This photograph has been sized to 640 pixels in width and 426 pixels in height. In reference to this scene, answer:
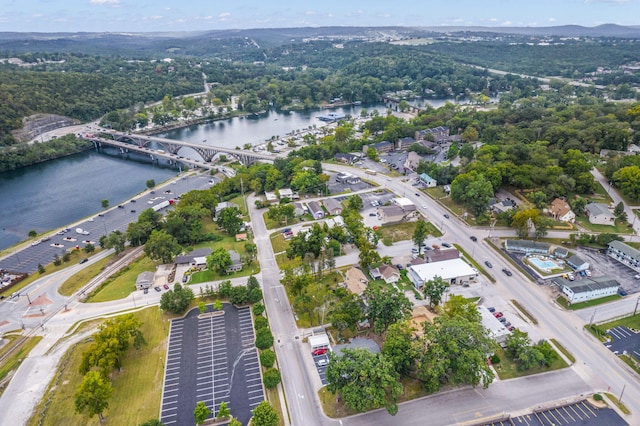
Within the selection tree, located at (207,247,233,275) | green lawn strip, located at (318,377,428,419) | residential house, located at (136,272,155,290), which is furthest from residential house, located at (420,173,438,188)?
residential house, located at (136,272,155,290)

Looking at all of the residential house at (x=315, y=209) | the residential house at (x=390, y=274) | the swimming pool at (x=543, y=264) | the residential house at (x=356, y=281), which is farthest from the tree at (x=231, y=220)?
the swimming pool at (x=543, y=264)

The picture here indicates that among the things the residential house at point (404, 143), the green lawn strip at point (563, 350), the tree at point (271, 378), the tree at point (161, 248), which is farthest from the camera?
the residential house at point (404, 143)

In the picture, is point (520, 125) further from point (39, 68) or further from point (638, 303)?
point (39, 68)

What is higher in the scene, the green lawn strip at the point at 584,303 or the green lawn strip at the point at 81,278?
the green lawn strip at the point at 584,303

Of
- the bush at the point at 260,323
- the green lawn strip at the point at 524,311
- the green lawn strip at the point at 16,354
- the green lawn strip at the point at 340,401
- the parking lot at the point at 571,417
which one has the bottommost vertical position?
the green lawn strip at the point at 16,354

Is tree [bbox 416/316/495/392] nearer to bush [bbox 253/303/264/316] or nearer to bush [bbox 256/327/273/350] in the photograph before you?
bush [bbox 256/327/273/350]

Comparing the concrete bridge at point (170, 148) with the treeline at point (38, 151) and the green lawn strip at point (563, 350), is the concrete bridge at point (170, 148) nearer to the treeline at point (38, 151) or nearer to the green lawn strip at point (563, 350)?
the treeline at point (38, 151)

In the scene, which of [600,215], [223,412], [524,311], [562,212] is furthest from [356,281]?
[600,215]
